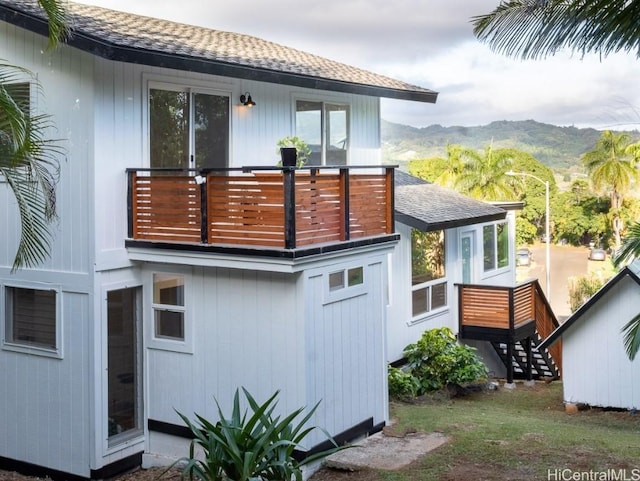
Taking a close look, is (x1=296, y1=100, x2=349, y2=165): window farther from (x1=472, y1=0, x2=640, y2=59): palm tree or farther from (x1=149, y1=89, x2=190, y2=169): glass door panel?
(x1=472, y1=0, x2=640, y2=59): palm tree

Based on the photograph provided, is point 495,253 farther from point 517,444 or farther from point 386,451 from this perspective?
point 386,451

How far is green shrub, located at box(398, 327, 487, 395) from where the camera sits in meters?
14.0

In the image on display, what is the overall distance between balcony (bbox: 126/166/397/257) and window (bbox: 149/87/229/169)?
389 mm

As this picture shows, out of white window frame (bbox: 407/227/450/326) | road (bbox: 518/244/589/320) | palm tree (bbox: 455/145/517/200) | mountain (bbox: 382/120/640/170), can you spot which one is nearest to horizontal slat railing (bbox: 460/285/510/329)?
white window frame (bbox: 407/227/450/326)

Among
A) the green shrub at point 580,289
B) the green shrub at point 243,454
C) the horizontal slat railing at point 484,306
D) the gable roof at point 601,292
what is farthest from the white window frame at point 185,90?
the green shrub at point 580,289

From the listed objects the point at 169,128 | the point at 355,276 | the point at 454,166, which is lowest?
the point at 355,276

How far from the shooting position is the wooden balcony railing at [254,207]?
8812 mm

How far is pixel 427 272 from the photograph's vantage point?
52.7 feet

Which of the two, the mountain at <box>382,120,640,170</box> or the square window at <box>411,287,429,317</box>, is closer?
the square window at <box>411,287,429,317</box>

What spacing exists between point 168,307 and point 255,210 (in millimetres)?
2035

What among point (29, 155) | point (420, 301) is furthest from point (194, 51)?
point (420, 301)

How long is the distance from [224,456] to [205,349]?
2.38 m

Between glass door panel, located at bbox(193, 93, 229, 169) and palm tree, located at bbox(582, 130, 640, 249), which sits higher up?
palm tree, located at bbox(582, 130, 640, 249)

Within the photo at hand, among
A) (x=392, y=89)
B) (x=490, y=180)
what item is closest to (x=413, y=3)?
(x=490, y=180)
